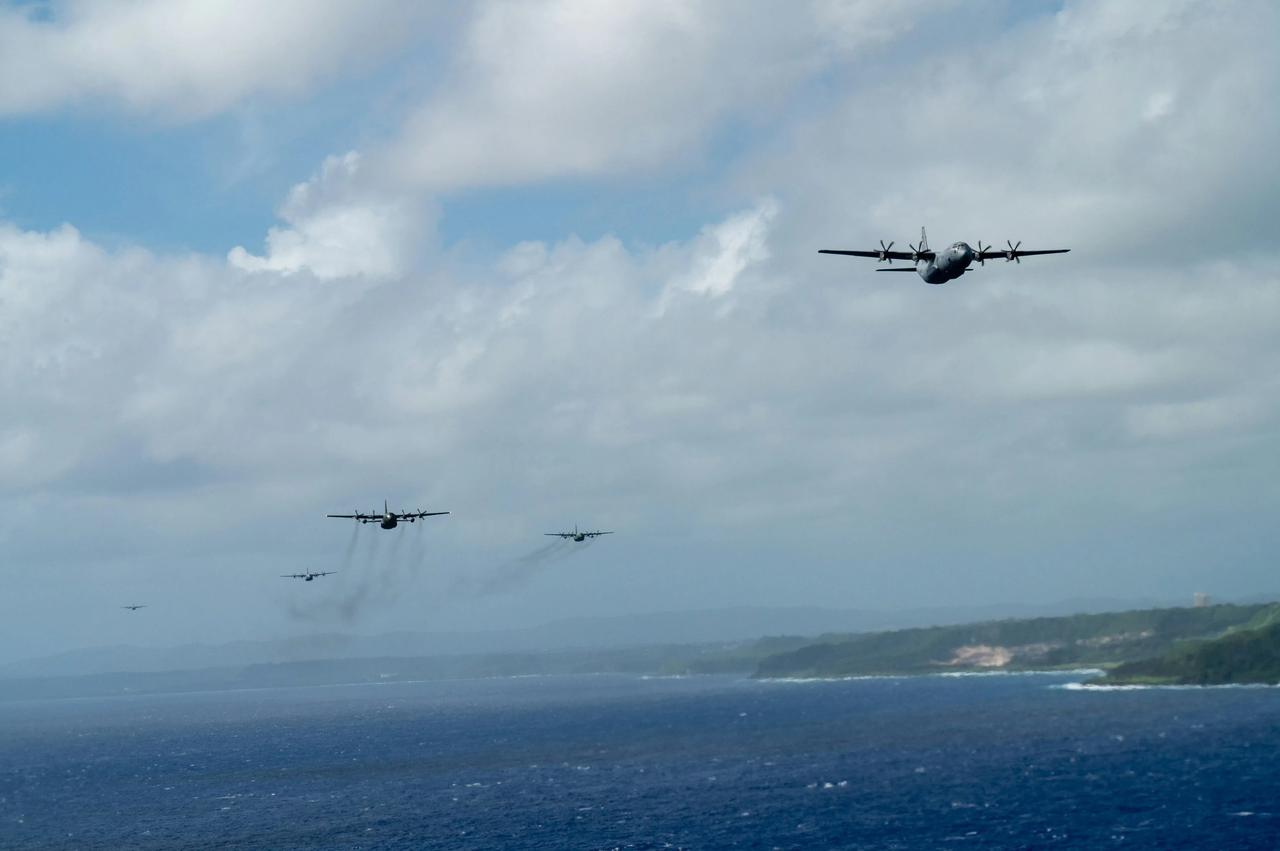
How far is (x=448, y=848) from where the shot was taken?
180125 millimetres

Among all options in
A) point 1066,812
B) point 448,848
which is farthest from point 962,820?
point 448,848

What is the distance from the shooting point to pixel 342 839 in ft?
634

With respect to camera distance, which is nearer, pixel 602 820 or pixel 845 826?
pixel 845 826

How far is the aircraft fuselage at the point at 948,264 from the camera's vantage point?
81.6 meters

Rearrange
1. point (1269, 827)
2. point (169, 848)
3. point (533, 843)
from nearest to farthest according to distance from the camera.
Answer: point (1269, 827) < point (533, 843) < point (169, 848)

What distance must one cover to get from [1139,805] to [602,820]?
89.1 meters

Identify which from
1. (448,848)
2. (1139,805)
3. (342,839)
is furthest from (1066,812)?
(342,839)

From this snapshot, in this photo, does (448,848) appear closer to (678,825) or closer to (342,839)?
(342,839)

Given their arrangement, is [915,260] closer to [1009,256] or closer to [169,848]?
[1009,256]

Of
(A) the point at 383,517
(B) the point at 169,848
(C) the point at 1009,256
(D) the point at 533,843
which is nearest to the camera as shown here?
(C) the point at 1009,256

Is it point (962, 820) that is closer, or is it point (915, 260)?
point (915, 260)

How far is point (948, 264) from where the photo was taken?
82750 millimetres

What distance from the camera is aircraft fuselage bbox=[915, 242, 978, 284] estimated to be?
81.6m

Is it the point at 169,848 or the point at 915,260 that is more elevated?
the point at 915,260
